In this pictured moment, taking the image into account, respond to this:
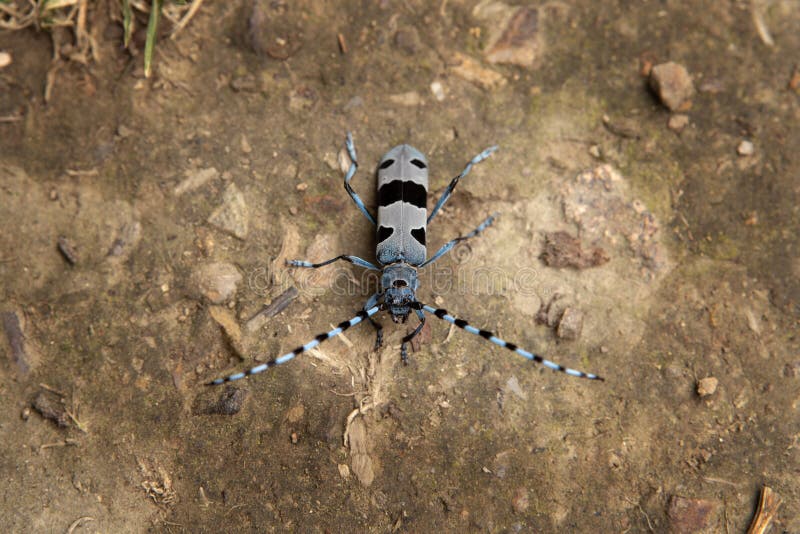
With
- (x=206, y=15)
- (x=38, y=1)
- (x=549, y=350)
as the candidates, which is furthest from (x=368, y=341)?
(x=38, y=1)

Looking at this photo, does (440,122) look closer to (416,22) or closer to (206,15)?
(416,22)

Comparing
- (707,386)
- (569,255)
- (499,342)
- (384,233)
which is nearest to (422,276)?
(384,233)

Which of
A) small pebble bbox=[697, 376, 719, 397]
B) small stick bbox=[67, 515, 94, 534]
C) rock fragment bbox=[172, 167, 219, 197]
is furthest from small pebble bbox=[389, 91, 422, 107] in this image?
small stick bbox=[67, 515, 94, 534]

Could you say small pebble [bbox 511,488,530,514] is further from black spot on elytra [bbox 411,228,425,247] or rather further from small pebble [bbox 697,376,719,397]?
black spot on elytra [bbox 411,228,425,247]

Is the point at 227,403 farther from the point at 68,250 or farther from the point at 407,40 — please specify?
the point at 407,40

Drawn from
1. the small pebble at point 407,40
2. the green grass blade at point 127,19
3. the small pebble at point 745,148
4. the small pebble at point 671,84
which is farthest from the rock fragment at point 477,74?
the green grass blade at point 127,19
